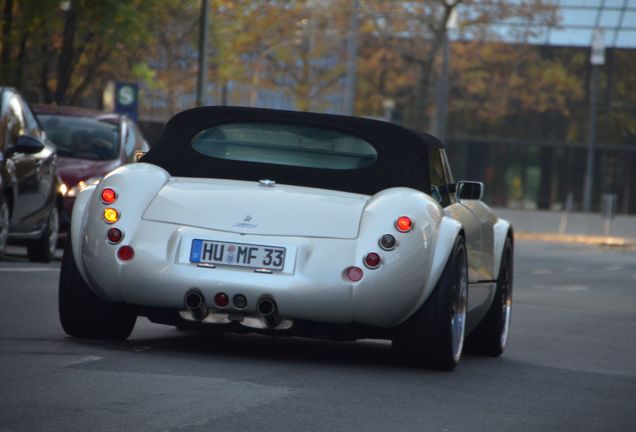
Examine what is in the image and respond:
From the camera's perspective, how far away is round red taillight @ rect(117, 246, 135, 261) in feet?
27.1

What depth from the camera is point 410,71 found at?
211ft

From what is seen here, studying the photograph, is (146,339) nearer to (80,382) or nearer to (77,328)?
(77,328)

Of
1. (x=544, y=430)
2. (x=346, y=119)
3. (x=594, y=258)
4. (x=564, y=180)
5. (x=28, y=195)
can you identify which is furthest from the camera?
(x=564, y=180)

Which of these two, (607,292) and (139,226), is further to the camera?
(607,292)

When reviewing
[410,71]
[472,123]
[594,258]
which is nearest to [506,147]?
[472,123]

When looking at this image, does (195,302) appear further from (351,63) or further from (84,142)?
(351,63)

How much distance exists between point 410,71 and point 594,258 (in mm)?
31533

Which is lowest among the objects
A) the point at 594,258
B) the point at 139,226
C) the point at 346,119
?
the point at 594,258

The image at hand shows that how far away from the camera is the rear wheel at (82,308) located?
854cm

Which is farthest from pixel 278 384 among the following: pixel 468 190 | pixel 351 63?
pixel 351 63

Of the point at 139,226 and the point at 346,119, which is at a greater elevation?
the point at 346,119

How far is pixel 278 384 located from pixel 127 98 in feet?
91.0

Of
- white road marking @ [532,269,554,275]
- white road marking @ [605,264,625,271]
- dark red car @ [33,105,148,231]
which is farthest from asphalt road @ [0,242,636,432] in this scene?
white road marking @ [605,264,625,271]

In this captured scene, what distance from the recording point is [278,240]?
8094 millimetres
